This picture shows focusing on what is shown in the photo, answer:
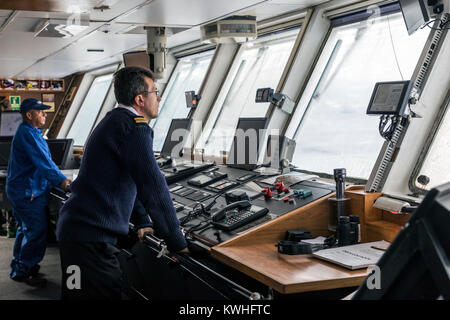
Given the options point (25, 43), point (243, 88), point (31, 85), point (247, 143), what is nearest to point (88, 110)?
point (31, 85)

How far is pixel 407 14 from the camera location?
96.5 inches

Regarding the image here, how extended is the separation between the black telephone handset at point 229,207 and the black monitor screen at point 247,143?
87 centimetres

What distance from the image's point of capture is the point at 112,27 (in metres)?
4.73

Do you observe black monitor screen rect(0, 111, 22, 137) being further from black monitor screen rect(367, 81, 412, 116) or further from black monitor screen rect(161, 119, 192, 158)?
black monitor screen rect(367, 81, 412, 116)

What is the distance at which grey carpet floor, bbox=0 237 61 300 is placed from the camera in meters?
4.06

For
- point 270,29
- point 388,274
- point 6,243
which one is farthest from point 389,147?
point 6,243

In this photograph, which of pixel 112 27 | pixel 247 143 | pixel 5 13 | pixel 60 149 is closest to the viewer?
pixel 247 143

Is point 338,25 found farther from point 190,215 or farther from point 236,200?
point 190,215

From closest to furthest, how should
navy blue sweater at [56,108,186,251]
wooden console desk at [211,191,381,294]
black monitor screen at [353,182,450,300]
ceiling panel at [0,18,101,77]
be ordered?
black monitor screen at [353,182,450,300] < wooden console desk at [211,191,381,294] < navy blue sweater at [56,108,186,251] < ceiling panel at [0,18,101,77]

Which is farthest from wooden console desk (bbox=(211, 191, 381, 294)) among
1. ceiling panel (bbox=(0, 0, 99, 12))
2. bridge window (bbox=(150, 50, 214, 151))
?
bridge window (bbox=(150, 50, 214, 151))

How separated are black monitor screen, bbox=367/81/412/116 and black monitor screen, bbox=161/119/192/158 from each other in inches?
88.3

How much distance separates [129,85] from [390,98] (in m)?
1.26

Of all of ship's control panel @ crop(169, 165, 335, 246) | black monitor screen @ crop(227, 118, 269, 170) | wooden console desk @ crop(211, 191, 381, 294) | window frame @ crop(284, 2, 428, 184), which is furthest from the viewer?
black monitor screen @ crop(227, 118, 269, 170)

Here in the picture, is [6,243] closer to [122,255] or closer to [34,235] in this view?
Answer: [34,235]
